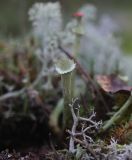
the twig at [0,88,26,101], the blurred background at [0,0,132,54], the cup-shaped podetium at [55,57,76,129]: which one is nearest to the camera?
the cup-shaped podetium at [55,57,76,129]

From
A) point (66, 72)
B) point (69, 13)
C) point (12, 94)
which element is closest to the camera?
point (66, 72)

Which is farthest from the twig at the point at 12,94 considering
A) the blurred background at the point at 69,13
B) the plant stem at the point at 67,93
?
the blurred background at the point at 69,13

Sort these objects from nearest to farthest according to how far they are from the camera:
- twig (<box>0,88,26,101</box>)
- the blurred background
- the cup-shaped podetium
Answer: the cup-shaped podetium < twig (<box>0,88,26,101</box>) < the blurred background

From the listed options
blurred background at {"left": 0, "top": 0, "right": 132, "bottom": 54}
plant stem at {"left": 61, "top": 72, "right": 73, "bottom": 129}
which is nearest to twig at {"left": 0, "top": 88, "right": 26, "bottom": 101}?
plant stem at {"left": 61, "top": 72, "right": 73, "bottom": 129}

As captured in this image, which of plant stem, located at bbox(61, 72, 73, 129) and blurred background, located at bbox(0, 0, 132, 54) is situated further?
blurred background, located at bbox(0, 0, 132, 54)

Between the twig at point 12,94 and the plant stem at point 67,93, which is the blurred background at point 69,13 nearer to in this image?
the twig at point 12,94

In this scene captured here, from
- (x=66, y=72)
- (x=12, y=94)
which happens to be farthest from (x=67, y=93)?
(x=12, y=94)

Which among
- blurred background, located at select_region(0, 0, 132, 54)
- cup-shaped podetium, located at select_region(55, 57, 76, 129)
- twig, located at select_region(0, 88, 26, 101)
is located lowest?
twig, located at select_region(0, 88, 26, 101)

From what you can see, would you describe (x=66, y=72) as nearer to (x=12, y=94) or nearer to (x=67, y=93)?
(x=67, y=93)

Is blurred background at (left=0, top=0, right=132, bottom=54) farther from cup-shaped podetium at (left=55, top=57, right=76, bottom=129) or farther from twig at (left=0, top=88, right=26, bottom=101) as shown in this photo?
cup-shaped podetium at (left=55, top=57, right=76, bottom=129)
